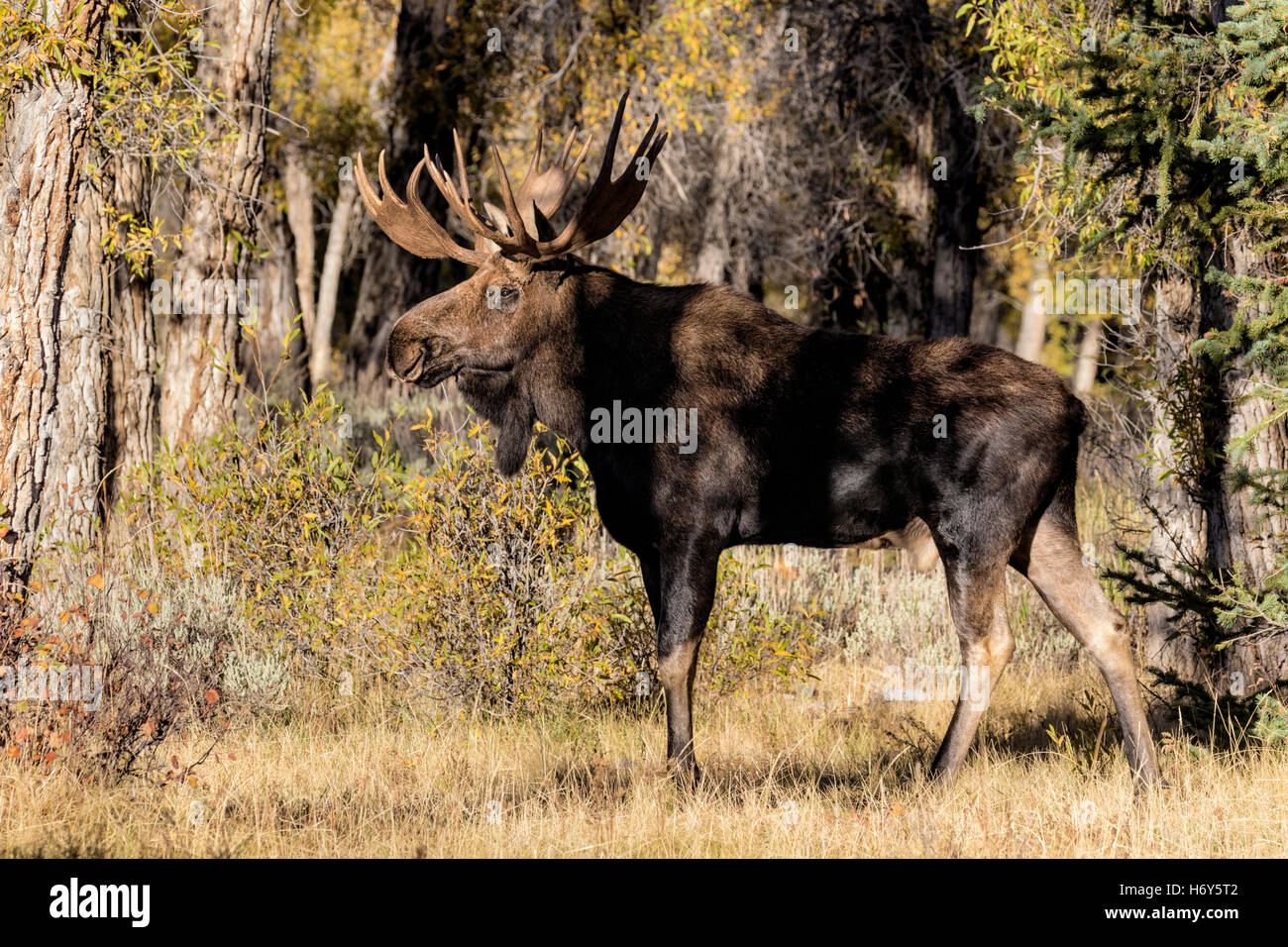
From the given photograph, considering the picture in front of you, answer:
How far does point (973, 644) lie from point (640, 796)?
1.58 m

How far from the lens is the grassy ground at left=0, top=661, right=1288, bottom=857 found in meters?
5.25

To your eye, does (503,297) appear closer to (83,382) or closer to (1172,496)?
(83,382)

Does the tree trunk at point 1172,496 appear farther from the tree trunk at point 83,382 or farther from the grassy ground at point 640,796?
the tree trunk at point 83,382

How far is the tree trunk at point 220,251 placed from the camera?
961cm

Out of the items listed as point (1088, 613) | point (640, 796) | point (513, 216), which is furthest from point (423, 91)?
point (640, 796)

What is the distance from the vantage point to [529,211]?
6789 mm

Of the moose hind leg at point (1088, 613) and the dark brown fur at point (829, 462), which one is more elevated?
the dark brown fur at point (829, 462)

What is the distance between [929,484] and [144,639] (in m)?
3.48

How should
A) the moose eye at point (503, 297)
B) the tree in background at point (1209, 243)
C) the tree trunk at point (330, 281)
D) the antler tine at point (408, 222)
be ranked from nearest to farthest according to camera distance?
the tree in background at point (1209, 243) → the moose eye at point (503, 297) → the antler tine at point (408, 222) → the tree trunk at point (330, 281)

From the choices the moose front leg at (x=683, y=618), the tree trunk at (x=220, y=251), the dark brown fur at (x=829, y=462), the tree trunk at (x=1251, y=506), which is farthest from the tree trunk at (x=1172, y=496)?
the tree trunk at (x=220, y=251)

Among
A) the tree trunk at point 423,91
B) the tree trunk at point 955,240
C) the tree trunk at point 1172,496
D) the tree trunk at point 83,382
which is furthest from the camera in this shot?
the tree trunk at point 423,91

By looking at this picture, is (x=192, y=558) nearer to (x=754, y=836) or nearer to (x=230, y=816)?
(x=230, y=816)

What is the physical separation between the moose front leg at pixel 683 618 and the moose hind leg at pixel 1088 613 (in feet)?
4.72

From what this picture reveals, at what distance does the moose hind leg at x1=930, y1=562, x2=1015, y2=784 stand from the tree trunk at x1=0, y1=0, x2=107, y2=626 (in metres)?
4.27
